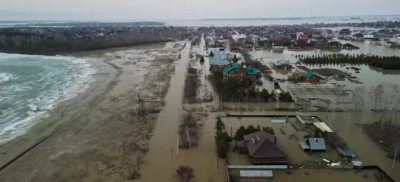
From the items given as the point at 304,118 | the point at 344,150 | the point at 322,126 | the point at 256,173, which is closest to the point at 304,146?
the point at 344,150

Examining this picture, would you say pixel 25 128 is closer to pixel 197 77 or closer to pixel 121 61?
pixel 197 77

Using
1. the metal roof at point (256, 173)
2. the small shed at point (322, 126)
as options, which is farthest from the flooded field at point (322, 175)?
the small shed at point (322, 126)

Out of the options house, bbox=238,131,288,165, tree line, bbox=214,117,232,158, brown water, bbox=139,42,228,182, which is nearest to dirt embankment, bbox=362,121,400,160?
house, bbox=238,131,288,165

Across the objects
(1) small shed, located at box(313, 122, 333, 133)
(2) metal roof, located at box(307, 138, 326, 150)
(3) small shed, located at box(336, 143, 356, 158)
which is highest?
(1) small shed, located at box(313, 122, 333, 133)

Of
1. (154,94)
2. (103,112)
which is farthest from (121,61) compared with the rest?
(103,112)

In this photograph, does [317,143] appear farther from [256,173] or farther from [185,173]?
[185,173]

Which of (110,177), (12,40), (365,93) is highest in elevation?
(12,40)

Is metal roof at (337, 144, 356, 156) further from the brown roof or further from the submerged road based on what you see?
the submerged road
